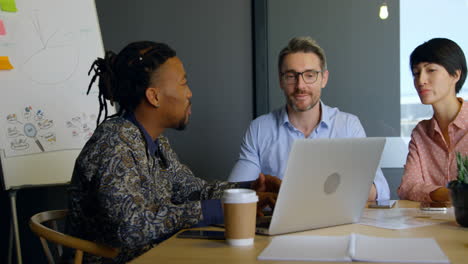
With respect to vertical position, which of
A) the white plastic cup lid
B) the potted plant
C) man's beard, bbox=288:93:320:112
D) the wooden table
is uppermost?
man's beard, bbox=288:93:320:112

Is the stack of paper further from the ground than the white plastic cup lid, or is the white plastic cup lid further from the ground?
the white plastic cup lid

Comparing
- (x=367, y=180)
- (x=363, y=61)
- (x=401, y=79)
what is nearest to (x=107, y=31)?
(x=363, y=61)

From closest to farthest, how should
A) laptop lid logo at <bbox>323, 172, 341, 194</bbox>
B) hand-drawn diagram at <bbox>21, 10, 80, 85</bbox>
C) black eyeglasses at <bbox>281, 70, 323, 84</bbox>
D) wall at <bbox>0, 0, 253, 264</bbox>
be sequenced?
laptop lid logo at <bbox>323, 172, 341, 194</bbox> → black eyeglasses at <bbox>281, 70, 323, 84</bbox> → hand-drawn diagram at <bbox>21, 10, 80, 85</bbox> → wall at <bbox>0, 0, 253, 264</bbox>

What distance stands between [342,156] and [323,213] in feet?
0.53

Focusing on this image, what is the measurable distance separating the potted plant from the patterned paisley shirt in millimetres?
670

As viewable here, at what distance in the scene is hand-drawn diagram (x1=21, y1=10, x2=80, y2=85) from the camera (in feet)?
8.78

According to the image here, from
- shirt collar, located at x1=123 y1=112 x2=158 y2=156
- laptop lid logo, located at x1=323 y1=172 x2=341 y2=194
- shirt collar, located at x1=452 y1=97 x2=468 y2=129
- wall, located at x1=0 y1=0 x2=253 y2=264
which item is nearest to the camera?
laptop lid logo, located at x1=323 y1=172 x2=341 y2=194

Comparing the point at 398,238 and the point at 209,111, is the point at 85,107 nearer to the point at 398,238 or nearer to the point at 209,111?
the point at 209,111

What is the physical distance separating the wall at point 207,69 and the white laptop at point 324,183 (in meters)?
1.94

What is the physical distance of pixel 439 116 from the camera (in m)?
2.20

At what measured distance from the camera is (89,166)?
1435 mm

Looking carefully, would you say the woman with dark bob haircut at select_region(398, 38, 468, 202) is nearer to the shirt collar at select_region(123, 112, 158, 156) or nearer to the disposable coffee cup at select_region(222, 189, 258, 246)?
the shirt collar at select_region(123, 112, 158, 156)

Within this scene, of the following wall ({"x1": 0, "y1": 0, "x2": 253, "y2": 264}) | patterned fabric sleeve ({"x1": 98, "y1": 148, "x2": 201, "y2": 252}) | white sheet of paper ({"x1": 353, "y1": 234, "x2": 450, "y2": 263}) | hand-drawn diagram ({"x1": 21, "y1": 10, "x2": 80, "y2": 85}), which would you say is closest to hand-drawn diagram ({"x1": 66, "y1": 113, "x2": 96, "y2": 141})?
hand-drawn diagram ({"x1": 21, "y1": 10, "x2": 80, "y2": 85})

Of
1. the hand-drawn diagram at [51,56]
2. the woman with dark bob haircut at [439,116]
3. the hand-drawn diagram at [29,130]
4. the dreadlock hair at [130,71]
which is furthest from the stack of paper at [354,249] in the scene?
the hand-drawn diagram at [51,56]
